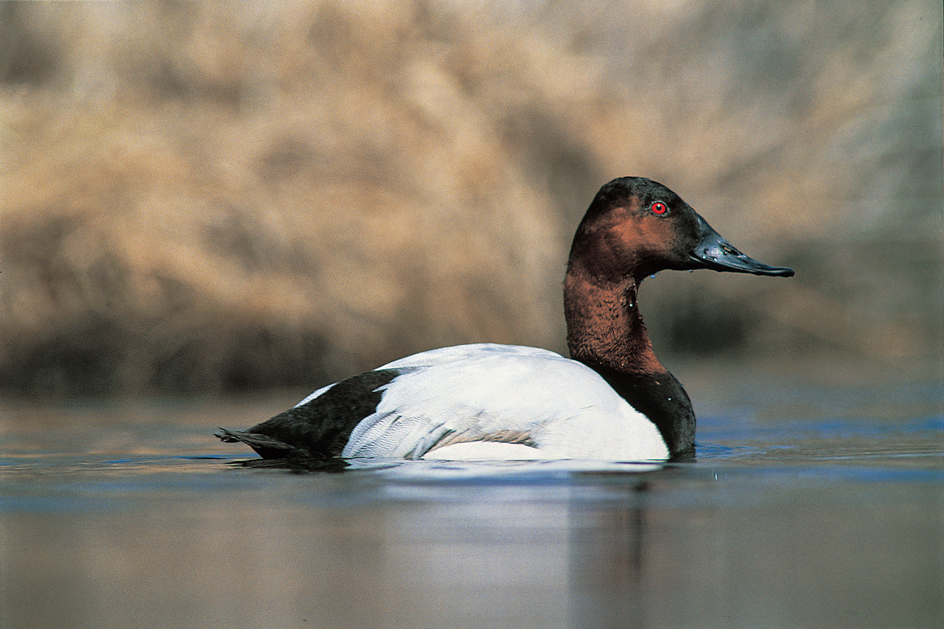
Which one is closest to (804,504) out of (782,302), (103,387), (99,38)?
(103,387)

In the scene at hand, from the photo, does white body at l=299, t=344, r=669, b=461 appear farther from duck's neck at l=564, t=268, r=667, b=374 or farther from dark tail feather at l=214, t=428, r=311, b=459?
duck's neck at l=564, t=268, r=667, b=374

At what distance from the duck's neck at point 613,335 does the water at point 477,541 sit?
0.40 metres

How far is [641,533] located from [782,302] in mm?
6369

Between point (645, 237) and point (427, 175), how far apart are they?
3.86 metres

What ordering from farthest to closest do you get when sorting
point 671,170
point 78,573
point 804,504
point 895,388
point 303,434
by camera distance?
point 671,170 → point 895,388 → point 303,434 → point 804,504 → point 78,573

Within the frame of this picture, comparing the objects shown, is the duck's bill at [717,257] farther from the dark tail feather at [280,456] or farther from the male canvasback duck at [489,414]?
the dark tail feather at [280,456]

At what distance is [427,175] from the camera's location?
8.61 meters

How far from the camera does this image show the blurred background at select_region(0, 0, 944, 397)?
761 cm

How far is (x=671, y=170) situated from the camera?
9.41 metres

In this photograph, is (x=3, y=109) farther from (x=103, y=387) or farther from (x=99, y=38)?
(x=103, y=387)

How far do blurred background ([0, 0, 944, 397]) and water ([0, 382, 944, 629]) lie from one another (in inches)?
115

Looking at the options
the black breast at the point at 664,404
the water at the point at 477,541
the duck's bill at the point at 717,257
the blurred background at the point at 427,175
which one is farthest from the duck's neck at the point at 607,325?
the blurred background at the point at 427,175

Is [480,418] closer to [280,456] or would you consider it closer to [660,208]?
[280,456]

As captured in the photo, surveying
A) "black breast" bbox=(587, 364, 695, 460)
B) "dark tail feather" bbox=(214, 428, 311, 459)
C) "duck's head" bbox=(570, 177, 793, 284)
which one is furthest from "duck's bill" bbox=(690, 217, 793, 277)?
"dark tail feather" bbox=(214, 428, 311, 459)
